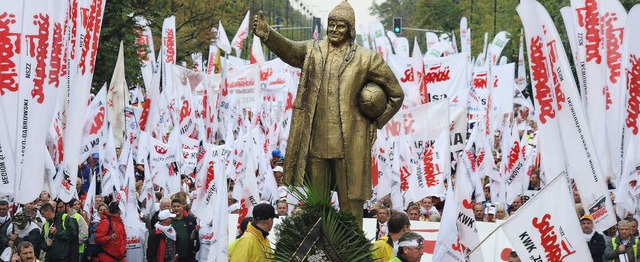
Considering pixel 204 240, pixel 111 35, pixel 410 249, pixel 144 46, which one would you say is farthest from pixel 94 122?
pixel 144 46

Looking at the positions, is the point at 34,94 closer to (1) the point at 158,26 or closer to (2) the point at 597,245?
(2) the point at 597,245

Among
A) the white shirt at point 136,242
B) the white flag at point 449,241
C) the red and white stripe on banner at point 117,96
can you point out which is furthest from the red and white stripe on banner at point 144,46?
the white flag at point 449,241

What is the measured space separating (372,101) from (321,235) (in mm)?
1663

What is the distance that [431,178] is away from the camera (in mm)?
18031

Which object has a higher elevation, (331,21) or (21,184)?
(331,21)

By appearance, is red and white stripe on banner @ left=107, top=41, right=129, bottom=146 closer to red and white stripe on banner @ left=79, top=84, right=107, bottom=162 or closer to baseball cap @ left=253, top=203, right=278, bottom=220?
red and white stripe on banner @ left=79, top=84, right=107, bottom=162

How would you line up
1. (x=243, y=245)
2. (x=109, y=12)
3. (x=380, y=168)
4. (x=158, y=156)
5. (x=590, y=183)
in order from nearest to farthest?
(x=243, y=245) < (x=590, y=183) < (x=380, y=168) < (x=158, y=156) < (x=109, y=12)

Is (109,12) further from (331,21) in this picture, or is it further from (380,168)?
(331,21)

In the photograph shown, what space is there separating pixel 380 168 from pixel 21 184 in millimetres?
7845

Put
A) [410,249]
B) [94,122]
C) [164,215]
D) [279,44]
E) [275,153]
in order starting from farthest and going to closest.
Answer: [275,153] < [94,122] < [164,215] < [279,44] < [410,249]

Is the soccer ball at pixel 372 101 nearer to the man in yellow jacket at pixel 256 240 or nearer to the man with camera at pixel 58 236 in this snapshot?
the man in yellow jacket at pixel 256 240

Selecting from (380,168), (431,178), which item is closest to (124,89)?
(380,168)

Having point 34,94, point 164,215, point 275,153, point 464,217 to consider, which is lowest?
point 164,215

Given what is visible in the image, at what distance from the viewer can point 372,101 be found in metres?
10.7
